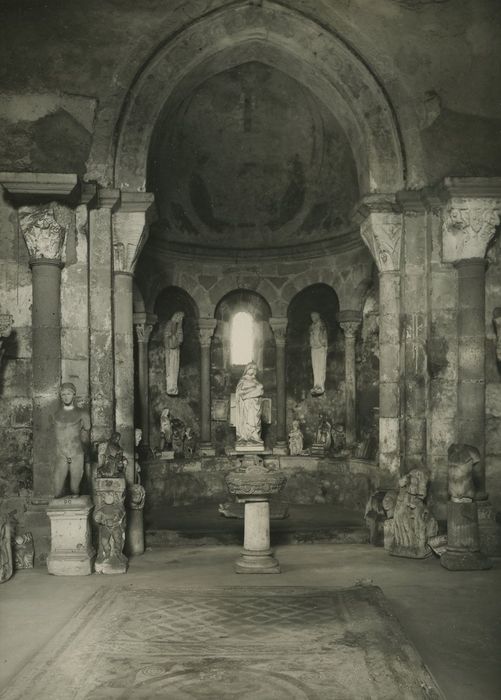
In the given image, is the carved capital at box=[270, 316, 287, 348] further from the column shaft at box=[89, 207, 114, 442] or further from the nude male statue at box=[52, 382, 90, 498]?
the nude male statue at box=[52, 382, 90, 498]

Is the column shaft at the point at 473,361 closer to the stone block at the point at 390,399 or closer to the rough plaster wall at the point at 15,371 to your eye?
the stone block at the point at 390,399

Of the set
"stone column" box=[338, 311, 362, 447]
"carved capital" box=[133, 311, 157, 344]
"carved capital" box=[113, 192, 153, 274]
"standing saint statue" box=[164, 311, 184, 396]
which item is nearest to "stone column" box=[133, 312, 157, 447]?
"carved capital" box=[133, 311, 157, 344]

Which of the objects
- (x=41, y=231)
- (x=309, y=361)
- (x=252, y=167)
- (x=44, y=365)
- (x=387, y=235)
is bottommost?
(x=44, y=365)

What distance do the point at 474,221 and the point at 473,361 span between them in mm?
1760

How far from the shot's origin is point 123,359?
10.4 meters

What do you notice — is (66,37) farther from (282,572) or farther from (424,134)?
(282,572)

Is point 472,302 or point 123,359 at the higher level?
point 472,302

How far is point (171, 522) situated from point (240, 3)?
7.32 meters

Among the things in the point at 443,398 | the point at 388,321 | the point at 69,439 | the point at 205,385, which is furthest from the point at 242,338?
the point at 69,439

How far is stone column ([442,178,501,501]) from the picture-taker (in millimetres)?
9953

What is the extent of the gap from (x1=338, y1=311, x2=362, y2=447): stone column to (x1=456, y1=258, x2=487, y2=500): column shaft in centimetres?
343

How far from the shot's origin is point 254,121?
44.1ft

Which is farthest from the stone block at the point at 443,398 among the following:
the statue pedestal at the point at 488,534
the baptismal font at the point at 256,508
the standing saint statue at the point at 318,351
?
the standing saint statue at the point at 318,351

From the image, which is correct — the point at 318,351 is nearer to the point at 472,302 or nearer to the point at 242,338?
the point at 242,338
